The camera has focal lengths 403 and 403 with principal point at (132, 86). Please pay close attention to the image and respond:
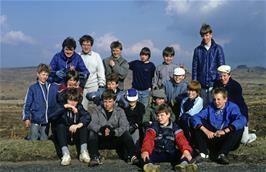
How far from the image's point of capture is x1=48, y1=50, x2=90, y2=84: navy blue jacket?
9914 mm

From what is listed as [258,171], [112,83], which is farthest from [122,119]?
[258,171]

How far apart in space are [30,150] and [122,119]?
2.20 meters

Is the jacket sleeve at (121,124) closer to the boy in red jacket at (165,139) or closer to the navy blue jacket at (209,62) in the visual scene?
the boy in red jacket at (165,139)

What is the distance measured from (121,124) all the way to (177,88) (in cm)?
198

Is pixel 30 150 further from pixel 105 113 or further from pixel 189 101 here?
pixel 189 101

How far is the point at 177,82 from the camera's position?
32.8 ft

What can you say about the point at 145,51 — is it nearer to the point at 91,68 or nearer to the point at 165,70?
the point at 165,70

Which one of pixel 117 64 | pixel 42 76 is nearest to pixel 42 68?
pixel 42 76

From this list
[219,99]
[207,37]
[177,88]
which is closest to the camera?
[219,99]

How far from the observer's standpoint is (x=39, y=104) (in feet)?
31.0

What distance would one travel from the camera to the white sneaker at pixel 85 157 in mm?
8406

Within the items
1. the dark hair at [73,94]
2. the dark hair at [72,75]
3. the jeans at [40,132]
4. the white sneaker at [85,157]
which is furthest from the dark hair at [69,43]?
the white sneaker at [85,157]

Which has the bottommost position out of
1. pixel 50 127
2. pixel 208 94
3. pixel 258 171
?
pixel 258 171

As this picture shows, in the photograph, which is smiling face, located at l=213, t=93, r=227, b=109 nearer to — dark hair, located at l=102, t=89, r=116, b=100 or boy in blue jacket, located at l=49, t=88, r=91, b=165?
dark hair, located at l=102, t=89, r=116, b=100
